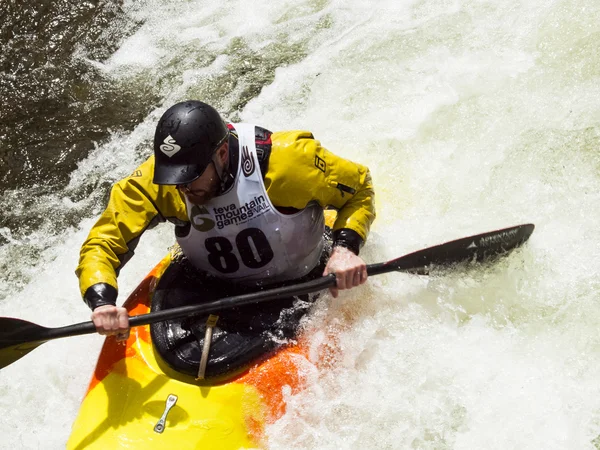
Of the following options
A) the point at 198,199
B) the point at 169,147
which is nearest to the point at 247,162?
the point at 198,199

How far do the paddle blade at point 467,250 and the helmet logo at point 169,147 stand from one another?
3.72 feet

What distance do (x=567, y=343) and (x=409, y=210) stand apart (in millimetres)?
1177

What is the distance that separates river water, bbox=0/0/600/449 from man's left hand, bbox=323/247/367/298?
247 mm

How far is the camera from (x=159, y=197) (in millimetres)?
3035

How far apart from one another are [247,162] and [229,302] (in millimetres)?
575

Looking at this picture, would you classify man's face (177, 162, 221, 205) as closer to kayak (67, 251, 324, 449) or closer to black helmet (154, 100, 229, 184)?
black helmet (154, 100, 229, 184)

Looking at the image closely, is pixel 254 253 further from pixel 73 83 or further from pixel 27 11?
pixel 27 11

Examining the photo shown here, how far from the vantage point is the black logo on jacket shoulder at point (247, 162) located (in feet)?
9.70

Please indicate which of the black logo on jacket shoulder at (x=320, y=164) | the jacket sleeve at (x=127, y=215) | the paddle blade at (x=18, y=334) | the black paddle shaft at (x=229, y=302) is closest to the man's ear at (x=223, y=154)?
the jacket sleeve at (x=127, y=215)

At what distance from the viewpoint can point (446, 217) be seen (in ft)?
14.1

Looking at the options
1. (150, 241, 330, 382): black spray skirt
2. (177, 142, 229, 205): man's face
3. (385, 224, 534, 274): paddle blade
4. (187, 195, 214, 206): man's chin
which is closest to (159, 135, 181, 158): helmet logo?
(177, 142, 229, 205): man's face

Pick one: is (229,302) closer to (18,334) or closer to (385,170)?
(18,334)

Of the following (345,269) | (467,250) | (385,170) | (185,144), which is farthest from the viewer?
(385,170)

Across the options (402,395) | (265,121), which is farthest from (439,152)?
(402,395)
